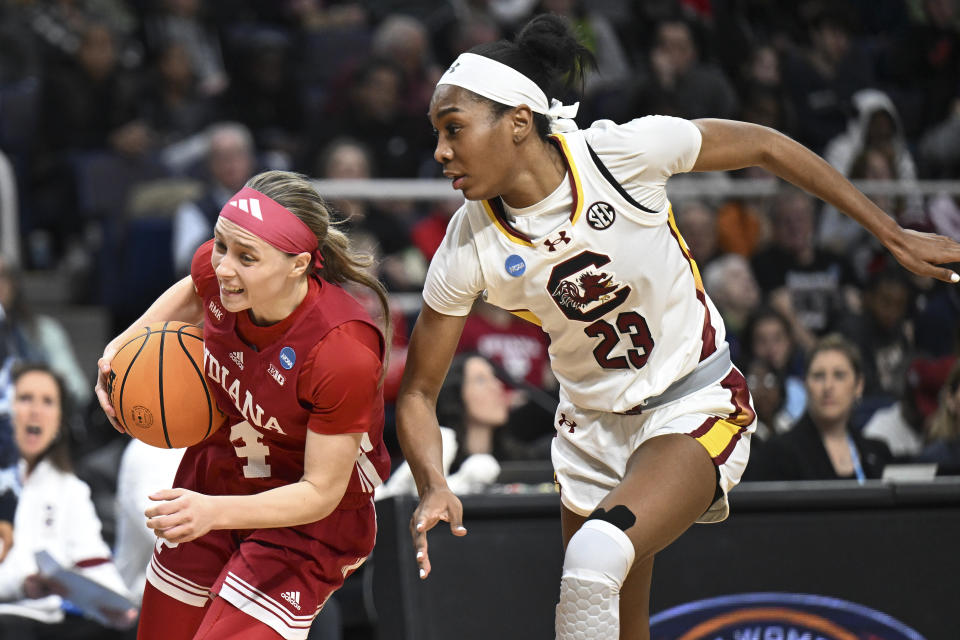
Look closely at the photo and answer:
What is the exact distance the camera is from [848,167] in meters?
8.23

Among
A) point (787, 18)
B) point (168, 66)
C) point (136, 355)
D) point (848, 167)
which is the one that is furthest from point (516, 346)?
point (787, 18)

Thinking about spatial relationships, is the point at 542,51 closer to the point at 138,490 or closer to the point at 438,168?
the point at 138,490

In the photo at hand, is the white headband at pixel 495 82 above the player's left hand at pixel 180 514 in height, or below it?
above

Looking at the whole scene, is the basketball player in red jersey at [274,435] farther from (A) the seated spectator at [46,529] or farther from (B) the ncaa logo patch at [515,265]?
(A) the seated spectator at [46,529]

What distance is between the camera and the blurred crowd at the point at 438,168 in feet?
20.6

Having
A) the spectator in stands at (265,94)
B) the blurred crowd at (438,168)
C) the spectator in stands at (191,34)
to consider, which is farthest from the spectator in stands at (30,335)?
the spectator in stands at (191,34)

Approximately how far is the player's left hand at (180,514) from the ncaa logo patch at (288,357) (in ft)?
1.26

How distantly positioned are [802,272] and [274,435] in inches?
201

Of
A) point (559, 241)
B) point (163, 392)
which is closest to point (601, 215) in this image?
point (559, 241)

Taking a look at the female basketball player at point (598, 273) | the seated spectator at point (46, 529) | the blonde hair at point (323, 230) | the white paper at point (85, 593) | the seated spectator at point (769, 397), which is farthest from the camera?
the seated spectator at point (769, 397)

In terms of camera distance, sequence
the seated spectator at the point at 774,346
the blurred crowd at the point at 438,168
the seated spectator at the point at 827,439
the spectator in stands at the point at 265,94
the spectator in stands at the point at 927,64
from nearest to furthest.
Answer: the seated spectator at the point at 827,439, the blurred crowd at the point at 438,168, the seated spectator at the point at 774,346, the spectator in stands at the point at 265,94, the spectator in stands at the point at 927,64

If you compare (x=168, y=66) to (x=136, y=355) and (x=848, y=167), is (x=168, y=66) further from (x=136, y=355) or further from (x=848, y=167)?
(x=136, y=355)

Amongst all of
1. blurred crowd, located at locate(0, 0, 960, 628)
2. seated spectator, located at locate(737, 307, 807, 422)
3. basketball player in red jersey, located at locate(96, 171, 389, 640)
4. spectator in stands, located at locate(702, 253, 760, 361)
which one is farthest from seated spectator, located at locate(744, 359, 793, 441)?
basketball player in red jersey, located at locate(96, 171, 389, 640)

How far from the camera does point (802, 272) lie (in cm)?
761
